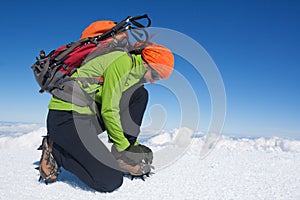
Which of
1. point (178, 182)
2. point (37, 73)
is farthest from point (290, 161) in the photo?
point (37, 73)

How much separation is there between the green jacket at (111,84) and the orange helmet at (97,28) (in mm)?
296

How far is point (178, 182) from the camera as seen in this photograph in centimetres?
279

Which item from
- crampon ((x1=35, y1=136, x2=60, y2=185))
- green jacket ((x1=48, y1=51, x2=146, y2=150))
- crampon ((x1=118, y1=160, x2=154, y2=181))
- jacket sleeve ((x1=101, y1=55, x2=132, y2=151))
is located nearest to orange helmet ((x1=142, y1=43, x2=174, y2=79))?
green jacket ((x1=48, y1=51, x2=146, y2=150))

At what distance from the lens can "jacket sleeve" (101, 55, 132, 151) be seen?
259cm

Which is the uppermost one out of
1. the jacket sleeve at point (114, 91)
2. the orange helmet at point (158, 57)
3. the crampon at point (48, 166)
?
the orange helmet at point (158, 57)

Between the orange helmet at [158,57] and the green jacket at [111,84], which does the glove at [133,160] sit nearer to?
the green jacket at [111,84]

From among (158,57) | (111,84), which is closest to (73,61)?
(111,84)

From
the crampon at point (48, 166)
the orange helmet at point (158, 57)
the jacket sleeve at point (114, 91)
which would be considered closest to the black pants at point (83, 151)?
the crampon at point (48, 166)

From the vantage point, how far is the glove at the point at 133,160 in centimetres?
282

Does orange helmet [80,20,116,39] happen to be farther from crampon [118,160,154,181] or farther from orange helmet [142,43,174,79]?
crampon [118,160,154,181]

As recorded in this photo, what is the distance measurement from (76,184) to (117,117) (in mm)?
735

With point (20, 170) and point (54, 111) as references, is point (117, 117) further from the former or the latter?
point (20, 170)

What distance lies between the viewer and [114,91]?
2.59 meters

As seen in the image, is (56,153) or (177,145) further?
(177,145)
